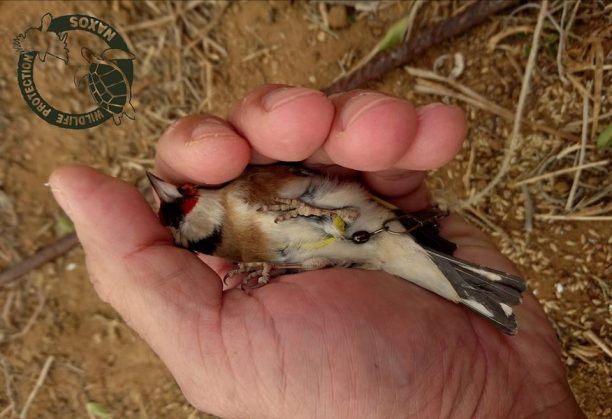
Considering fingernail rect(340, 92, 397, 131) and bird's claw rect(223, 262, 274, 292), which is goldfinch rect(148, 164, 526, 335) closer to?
bird's claw rect(223, 262, 274, 292)

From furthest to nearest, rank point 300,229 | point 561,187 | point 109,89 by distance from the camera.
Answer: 1. point 561,187
2. point 300,229
3. point 109,89

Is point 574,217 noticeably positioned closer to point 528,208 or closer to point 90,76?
point 528,208

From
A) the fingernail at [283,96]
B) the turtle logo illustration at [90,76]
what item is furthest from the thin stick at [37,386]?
the fingernail at [283,96]

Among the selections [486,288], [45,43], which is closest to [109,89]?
[45,43]

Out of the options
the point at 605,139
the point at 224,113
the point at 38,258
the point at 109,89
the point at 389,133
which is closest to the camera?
the point at 389,133

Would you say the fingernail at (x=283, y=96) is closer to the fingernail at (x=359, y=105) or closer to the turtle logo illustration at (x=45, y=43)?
the fingernail at (x=359, y=105)

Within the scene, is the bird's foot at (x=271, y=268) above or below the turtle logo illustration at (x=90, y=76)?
below

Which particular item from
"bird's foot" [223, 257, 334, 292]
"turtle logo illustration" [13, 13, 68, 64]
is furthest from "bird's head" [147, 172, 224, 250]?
"turtle logo illustration" [13, 13, 68, 64]
